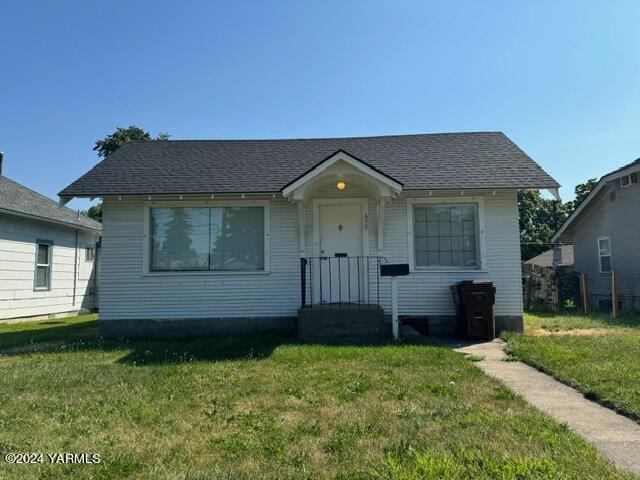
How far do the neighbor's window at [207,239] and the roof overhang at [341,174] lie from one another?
1450mm

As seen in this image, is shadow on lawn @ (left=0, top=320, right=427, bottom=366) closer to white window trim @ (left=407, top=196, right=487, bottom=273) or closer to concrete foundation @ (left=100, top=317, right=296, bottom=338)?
concrete foundation @ (left=100, top=317, right=296, bottom=338)

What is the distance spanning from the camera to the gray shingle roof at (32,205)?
13.1 metres

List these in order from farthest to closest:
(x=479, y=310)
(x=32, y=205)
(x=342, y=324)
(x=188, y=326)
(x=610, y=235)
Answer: (x=610, y=235) < (x=32, y=205) < (x=188, y=326) < (x=479, y=310) < (x=342, y=324)

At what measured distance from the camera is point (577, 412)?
408cm

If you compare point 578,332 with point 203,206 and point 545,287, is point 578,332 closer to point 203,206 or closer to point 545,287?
point 545,287

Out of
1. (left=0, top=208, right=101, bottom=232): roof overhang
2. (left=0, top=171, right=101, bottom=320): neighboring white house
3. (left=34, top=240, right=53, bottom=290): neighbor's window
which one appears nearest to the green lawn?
(left=0, top=208, right=101, bottom=232): roof overhang

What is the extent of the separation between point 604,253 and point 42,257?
1969 cm

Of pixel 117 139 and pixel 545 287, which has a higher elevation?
pixel 117 139

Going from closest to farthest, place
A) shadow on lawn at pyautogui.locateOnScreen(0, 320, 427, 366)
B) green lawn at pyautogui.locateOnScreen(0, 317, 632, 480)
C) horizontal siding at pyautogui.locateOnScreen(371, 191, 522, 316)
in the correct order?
1. green lawn at pyautogui.locateOnScreen(0, 317, 632, 480)
2. shadow on lawn at pyautogui.locateOnScreen(0, 320, 427, 366)
3. horizontal siding at pyautogui.locateOnScreen(371, 191, 522, 316)

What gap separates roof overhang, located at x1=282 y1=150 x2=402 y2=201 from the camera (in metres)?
8.20

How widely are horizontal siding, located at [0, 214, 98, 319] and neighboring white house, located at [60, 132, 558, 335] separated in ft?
17.7

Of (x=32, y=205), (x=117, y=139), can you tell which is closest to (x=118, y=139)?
(x=117, y=139)

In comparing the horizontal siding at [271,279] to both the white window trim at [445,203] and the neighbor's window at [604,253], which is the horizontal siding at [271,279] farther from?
the neighbor's window at [604,253]

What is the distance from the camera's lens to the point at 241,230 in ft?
31.0
